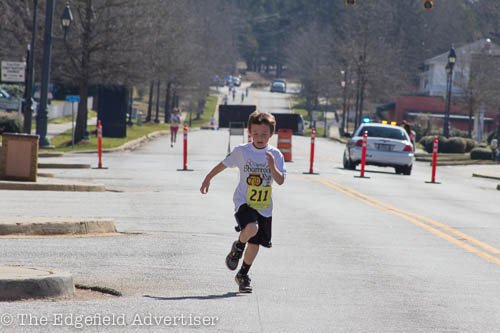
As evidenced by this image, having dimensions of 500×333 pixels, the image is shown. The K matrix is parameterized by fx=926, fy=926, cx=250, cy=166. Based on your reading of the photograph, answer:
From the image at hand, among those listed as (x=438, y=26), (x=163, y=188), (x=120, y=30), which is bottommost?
(x=163, y=188)

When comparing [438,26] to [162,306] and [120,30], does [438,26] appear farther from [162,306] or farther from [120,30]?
[162,306]

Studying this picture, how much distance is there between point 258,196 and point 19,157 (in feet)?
38.2

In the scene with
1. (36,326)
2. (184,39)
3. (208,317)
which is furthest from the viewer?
(184,39)

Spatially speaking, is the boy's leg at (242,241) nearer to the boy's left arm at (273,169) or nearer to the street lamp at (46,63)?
the boy's left arm at (273,169)

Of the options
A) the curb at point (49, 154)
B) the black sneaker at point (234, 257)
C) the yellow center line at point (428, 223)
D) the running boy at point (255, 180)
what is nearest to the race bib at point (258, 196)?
the running boy at point (255, 180)

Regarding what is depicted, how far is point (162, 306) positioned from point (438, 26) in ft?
474

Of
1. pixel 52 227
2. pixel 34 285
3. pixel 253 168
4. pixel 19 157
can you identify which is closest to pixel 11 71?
pixel 19 157

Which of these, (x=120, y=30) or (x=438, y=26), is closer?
(x=120, y=30)

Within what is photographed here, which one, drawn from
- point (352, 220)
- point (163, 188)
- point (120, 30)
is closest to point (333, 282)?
point (352, 220)

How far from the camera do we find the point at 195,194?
1870cm

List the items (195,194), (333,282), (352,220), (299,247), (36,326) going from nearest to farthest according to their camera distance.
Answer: (36,326)
(333,282)
(299,247)
(352,220)
(195,194)

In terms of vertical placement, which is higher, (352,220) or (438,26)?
(438,26)

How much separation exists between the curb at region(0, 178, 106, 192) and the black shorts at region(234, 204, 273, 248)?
36.0 ft

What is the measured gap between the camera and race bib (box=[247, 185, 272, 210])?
26.0 ft
